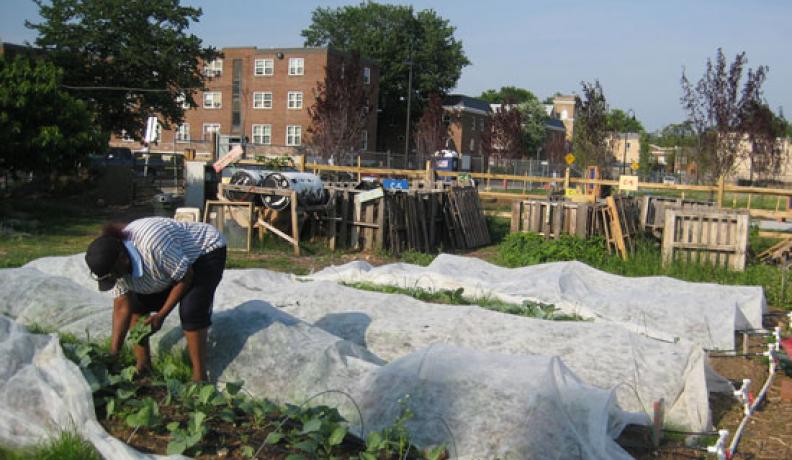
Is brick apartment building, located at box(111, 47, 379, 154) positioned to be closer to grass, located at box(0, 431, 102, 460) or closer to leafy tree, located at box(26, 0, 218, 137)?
leafy tree, located at box(26, 0, 218, 137)

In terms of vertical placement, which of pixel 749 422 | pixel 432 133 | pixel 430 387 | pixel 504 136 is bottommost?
pixel 749 422

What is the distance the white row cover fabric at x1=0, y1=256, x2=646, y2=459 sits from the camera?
15.0 ft

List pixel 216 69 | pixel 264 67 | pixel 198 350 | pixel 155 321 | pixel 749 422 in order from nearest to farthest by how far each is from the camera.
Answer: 1. pixel 155 321
2. pixel 198 350
3. pixel 749 422
4. pixel 264 67
5. pixel 216 69

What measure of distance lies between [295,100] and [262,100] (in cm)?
282

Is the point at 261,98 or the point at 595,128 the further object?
the point at 261,98

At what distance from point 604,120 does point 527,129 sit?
49.5 m

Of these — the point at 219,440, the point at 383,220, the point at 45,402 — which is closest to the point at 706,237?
the point at 383,220

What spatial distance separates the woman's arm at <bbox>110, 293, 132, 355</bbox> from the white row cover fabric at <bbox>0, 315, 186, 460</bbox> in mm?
430

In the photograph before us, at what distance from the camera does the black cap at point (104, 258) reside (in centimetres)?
503

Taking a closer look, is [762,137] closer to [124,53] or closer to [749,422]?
[124,53]

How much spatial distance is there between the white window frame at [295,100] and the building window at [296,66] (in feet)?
4.76

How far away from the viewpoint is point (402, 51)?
74.3 m

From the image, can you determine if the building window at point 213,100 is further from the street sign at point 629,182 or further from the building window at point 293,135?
the street sign at point 629,182

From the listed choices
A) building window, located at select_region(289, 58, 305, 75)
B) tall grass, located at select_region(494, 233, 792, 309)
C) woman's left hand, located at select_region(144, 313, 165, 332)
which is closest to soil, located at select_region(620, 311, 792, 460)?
woman's left hand, located at select_region(144, 313, 165, 332)
